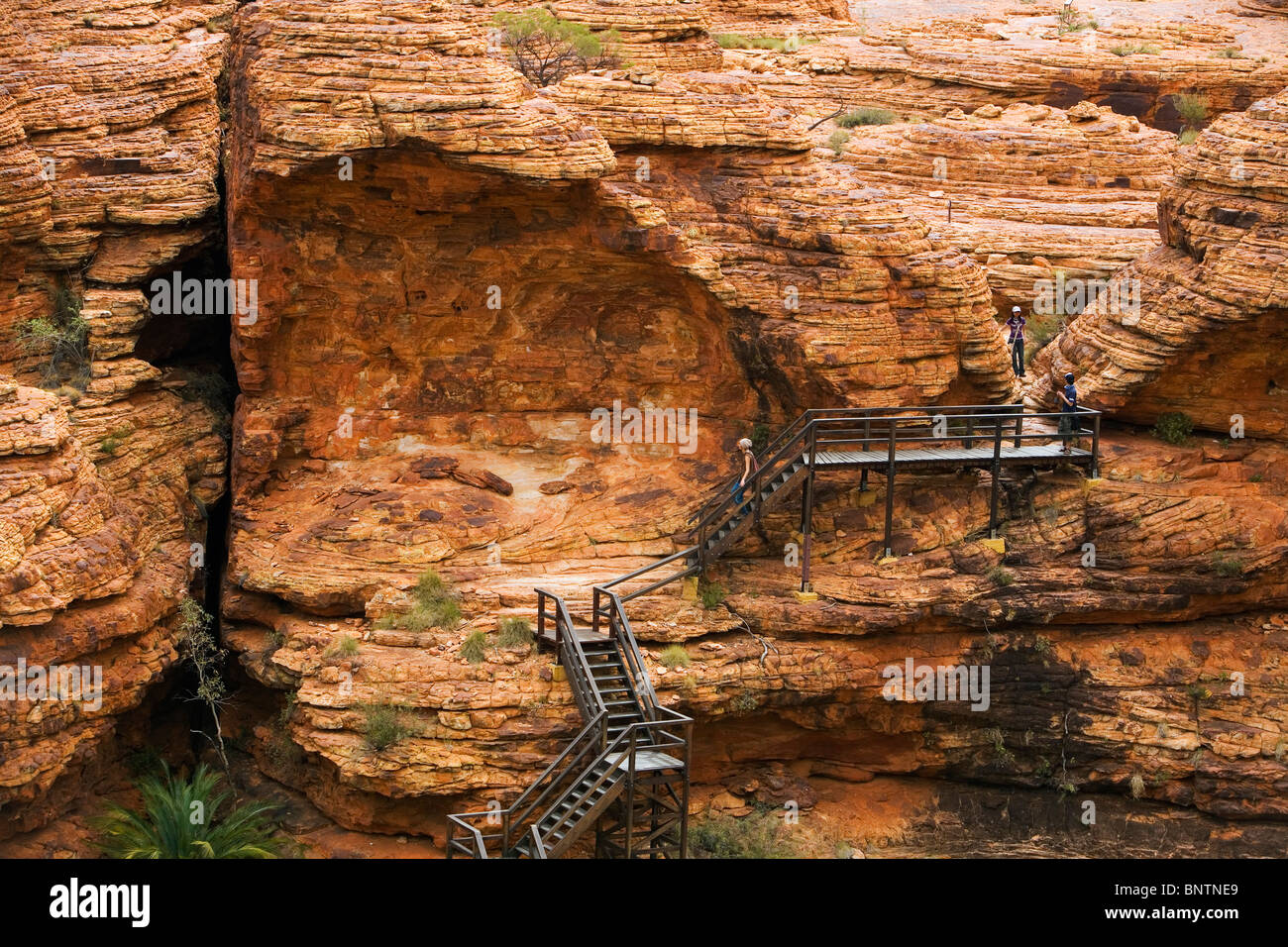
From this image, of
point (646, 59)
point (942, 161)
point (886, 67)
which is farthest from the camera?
point (886, 67)

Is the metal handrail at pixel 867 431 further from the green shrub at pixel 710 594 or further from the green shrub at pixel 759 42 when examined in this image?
the green shrub at pixel 759 42

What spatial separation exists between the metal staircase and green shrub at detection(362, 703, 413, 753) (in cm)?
156

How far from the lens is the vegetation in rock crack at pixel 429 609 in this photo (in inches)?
1083

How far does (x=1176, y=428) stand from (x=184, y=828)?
60.7 ft

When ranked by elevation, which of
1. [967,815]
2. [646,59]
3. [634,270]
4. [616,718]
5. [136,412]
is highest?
[646,59]

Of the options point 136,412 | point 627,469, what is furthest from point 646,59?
point 136,412

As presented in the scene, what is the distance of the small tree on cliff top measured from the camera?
3306 centimetres

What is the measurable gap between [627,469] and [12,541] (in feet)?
35.9

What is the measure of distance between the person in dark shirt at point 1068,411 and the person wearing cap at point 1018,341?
9.73 feet

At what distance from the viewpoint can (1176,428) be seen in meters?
31.0

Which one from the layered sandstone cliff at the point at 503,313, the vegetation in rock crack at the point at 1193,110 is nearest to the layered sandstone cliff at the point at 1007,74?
the vegetation in rock crack at the point at 1193,110

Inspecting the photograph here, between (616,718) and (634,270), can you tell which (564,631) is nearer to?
(616,718)

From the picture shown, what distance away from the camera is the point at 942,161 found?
1569 inches

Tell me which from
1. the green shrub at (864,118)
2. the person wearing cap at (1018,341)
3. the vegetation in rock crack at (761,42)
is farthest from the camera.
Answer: the vegetation in rock crack at (761,42)
